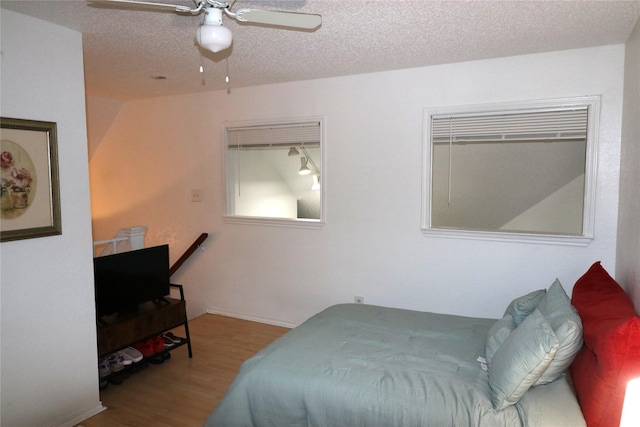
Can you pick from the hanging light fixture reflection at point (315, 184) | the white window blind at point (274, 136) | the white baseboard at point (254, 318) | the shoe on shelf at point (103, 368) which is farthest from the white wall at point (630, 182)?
the hanging light fixture reflection at point (315, 184)

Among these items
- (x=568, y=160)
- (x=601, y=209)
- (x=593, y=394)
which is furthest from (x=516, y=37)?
(x=568, y=160)

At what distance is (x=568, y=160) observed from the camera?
184 inches

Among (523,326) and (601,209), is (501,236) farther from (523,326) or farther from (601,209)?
(523,326)

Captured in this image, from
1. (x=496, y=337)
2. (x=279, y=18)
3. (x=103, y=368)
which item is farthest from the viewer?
(x=103, y=368)

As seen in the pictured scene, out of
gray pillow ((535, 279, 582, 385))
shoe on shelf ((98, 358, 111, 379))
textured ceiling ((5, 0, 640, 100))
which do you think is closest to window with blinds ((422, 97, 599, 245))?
→ textured ceiling ((5, 0, 640, 100))

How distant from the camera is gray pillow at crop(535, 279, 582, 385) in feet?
5.88

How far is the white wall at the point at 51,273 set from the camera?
2291 mm

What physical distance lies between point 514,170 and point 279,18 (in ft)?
12.7

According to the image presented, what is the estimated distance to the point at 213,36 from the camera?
180 centimetres

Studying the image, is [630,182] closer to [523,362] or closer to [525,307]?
[525,307]

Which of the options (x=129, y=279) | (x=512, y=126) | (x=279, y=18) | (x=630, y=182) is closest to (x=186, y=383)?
(x=129, y=279)

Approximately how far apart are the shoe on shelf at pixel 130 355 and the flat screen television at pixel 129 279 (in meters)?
0.33

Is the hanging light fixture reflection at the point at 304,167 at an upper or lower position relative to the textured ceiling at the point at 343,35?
lower

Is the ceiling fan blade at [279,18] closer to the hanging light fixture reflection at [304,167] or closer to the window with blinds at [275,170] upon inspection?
the window with blinds at [275,170]
